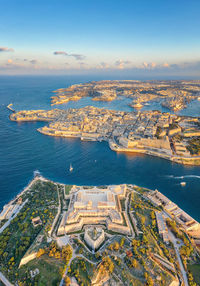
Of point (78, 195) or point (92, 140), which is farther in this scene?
point (92, 140)

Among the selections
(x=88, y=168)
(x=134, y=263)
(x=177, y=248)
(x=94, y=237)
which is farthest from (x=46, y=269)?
(x=88, y=168)

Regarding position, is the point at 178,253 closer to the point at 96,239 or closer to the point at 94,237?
the point at 96,239

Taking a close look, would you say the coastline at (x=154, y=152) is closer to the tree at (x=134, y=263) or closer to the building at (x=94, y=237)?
the building at (x=94, y=237)

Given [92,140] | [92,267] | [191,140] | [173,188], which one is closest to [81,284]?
[92,267]

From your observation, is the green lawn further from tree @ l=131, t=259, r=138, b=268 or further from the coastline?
the coastline

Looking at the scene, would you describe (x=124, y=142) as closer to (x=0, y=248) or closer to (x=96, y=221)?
(x=96, y=221)

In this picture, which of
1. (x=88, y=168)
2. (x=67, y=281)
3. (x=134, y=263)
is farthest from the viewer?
(x=88, y=168)

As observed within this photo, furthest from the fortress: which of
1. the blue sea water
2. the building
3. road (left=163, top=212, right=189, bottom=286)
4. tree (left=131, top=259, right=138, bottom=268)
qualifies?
road (left=163, top=212, right=189, bottom=286)
